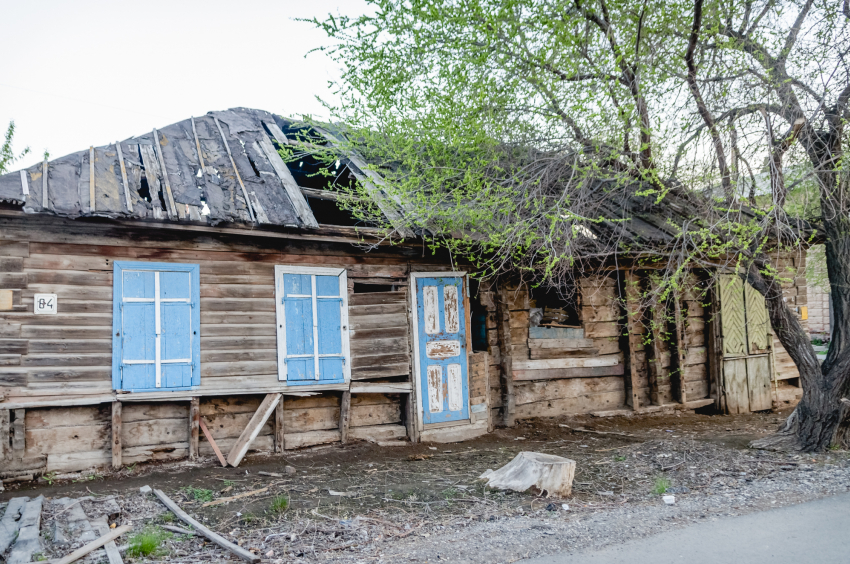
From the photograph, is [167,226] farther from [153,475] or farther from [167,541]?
[167,541]

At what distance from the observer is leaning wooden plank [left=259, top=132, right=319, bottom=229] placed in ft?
25.7

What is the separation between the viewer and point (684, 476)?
21.1 feet

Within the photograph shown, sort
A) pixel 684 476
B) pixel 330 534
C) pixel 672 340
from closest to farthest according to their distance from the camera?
pixel 330 534, pixel 684 476, pixel 672 340

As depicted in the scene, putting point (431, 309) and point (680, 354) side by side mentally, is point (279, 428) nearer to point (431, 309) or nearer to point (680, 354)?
point (431, 309)

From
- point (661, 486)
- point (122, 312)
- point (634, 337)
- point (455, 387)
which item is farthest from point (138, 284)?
point (634, 337)

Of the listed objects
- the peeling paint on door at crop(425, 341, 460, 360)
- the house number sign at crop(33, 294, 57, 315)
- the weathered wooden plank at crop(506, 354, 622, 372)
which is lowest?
the weathered wooden plank at crop(506, 354, 622, 372)

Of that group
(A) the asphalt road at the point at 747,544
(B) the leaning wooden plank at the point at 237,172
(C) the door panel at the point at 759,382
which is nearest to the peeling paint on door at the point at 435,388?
(B) the leaning wooden plank at the point at 237,172

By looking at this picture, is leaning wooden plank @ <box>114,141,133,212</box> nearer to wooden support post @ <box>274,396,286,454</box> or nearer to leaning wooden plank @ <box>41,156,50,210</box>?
leaning wooden plank @ <box>41,156,50,210</box>

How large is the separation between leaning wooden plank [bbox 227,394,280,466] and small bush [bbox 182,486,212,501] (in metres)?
1.02

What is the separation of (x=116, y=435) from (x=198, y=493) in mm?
1577

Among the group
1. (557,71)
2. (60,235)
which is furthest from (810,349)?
(60,235)

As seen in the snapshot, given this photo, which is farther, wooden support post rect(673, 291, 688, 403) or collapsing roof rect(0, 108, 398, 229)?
wooden support post rect(673, 291, 688, 403)

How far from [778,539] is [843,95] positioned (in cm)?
508

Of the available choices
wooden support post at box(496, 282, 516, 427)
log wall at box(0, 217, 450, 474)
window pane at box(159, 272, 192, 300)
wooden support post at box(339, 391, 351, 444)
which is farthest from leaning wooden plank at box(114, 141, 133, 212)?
wooden support post at box(496, 282, 516, 427)
